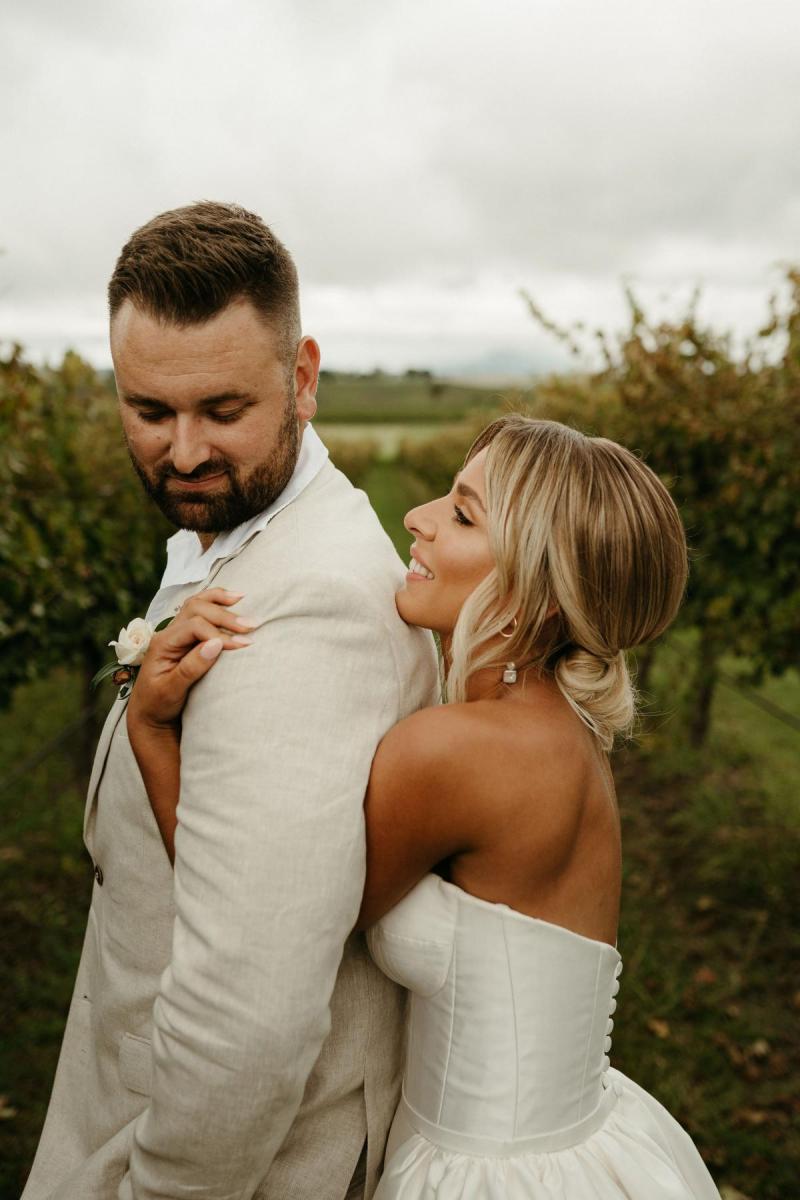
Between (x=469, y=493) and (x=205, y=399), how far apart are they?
24.7 inches

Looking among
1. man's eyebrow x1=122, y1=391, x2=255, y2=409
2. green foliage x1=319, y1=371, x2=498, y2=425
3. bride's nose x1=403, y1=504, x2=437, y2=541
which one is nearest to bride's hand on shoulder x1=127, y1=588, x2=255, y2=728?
man's eyebrow x1=122, y1=391, x2=255, y2=409

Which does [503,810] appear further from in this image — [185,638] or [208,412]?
[208,412]

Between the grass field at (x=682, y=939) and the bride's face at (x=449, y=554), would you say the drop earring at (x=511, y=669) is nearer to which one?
the bride's face at (x=449, y=554)

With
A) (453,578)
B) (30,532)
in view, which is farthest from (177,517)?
(30,532)

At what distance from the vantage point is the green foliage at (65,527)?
5441 mm

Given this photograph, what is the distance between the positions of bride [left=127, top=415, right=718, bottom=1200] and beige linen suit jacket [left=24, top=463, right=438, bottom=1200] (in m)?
0.12

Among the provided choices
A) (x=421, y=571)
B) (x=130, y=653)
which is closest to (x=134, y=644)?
(x=130, y=653)

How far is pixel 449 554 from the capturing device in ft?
7.22

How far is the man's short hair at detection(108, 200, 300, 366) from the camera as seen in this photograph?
6.35 feet

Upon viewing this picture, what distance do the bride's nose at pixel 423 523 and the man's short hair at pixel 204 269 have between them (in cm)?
44

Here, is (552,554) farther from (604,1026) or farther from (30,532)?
(30,532)

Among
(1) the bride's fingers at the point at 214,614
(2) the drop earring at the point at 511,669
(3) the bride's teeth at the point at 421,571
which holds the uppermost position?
(1) the bride's fingers at the point at 214,614

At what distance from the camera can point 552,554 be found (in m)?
2.11

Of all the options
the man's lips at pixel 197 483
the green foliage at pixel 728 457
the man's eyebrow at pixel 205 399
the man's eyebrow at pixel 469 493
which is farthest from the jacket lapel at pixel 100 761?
the green foliage at pixel 728 457
